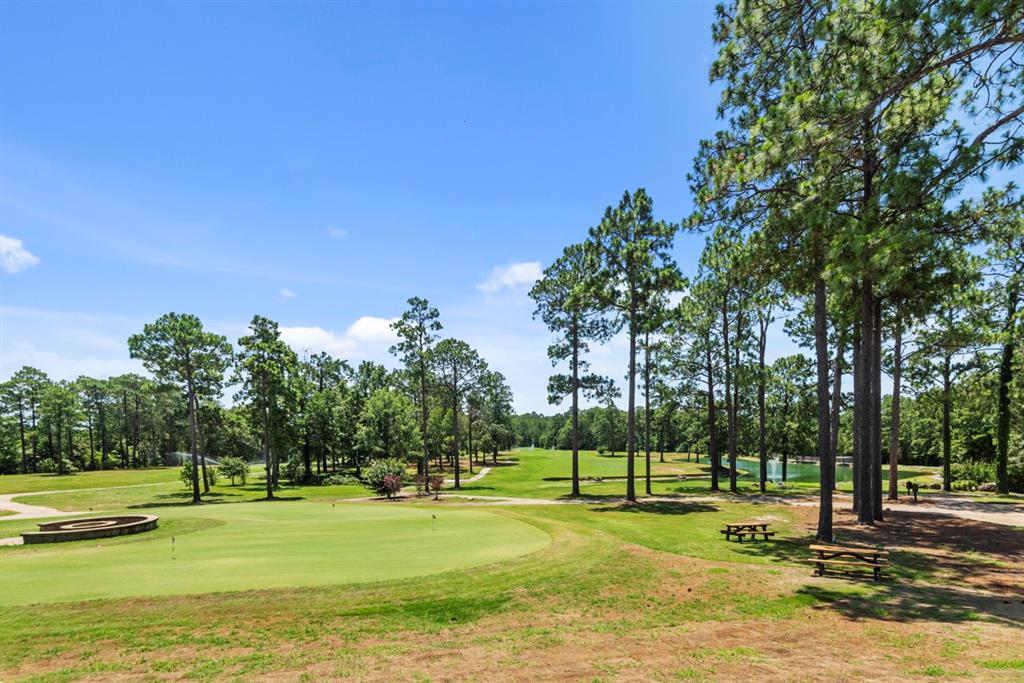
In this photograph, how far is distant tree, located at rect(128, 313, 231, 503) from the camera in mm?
37562

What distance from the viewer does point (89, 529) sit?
1988cm

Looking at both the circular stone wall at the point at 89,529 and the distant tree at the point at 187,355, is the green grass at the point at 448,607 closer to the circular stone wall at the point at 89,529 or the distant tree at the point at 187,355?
the circular stone wall at the point at 89,529

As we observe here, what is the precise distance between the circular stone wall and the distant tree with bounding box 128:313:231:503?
15.9 metres

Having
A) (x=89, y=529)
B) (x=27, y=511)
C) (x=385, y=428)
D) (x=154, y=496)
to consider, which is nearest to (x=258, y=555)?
(x=89, y=529)

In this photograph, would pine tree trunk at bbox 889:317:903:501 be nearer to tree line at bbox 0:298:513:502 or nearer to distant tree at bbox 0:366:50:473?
tree line at bbox 0:298:513:502

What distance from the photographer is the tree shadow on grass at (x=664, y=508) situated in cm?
2633

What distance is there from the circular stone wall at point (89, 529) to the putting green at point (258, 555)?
96 centimetres

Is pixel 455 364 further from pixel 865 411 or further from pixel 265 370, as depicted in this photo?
pixel 865 411

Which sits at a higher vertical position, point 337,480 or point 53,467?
point 337,480

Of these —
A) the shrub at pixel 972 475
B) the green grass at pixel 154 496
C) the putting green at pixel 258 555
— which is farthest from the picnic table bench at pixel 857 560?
the shrub at pixel 972 475

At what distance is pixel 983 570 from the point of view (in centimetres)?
1327

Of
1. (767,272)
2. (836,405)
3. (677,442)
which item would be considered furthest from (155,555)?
(677,442)

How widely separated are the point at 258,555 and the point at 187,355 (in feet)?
99.5

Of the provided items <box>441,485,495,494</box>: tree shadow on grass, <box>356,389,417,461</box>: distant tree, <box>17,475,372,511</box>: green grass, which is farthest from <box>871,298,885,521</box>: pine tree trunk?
<box>356,389,417,461</box>: distant tree
